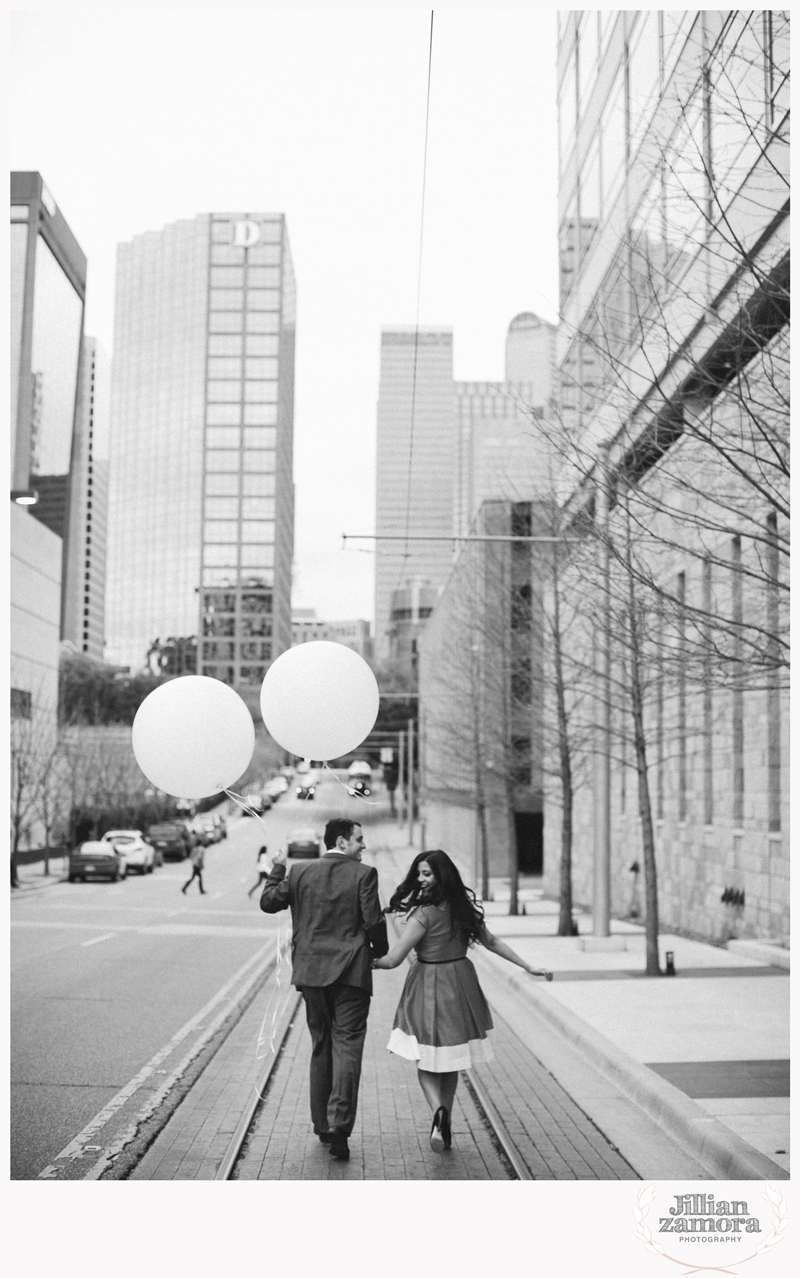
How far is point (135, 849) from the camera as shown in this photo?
143 feet

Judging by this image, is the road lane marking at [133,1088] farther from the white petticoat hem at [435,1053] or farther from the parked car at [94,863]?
the parked car at [94,863]

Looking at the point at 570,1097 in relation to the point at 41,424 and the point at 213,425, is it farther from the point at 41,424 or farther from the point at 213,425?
the point at 213,425

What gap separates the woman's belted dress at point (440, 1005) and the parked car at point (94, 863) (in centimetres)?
3327

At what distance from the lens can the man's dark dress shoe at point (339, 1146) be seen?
6562mm

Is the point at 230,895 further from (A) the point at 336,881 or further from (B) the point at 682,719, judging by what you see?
(A) the point at 336,881

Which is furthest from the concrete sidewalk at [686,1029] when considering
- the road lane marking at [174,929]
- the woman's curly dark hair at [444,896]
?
the road lane marking at [174,929]

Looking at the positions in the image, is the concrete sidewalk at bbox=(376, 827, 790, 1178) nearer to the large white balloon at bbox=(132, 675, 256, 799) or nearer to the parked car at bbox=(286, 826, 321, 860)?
the large white balloon at bbox=(132, 675, 256, 799)

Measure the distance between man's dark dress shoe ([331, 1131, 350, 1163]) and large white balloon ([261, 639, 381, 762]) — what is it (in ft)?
6.97

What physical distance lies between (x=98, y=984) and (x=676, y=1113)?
8938 millimetres

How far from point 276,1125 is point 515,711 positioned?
744 inches

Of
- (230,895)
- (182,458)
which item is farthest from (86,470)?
(230,895)

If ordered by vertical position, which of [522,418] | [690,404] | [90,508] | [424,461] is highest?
[424,461]

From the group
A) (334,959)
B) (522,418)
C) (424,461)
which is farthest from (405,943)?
(424,461)
